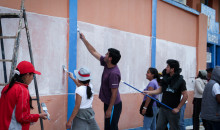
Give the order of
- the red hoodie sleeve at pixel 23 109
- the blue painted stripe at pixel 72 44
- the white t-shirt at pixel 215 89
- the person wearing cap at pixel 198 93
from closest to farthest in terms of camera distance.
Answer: the red hoodie sleeve at pixel 23 109 → the white t-shirt at pixel 215 89 → the blue painted stripe at pixel 72 44 → the person wearing cap at pixel 198 93

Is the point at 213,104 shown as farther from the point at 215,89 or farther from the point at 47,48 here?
the point at 47,48

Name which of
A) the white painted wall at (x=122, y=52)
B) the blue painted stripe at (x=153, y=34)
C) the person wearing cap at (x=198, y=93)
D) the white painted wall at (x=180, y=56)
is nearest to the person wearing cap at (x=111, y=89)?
the white painted wall at (x=122, y=52)

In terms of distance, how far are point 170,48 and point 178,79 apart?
10.4ft

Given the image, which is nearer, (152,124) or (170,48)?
(152,124)

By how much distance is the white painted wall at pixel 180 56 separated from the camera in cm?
750

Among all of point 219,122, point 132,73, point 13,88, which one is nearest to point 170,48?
point 132,73

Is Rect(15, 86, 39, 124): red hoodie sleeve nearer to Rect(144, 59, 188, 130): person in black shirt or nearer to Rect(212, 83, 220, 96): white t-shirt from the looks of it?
Rect(144, 59, 188, 130): person in black shirt

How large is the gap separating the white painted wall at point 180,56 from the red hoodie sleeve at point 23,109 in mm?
5047

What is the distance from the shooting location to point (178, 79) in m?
4.85

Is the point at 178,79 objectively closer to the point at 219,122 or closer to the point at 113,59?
the point at 219,122

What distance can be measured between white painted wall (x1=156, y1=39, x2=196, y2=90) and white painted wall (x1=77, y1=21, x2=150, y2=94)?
62 centimetres

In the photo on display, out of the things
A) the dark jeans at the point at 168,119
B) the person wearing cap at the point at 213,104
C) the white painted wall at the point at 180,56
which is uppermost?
the white painted wall at the point at 180,56

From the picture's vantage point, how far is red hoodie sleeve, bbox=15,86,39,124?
2.80 meters

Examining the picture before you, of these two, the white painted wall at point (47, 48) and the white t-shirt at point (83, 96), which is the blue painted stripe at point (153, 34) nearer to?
the white painted wall at point (47, 48)
